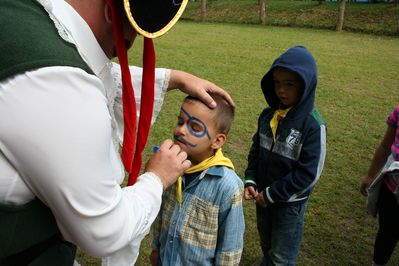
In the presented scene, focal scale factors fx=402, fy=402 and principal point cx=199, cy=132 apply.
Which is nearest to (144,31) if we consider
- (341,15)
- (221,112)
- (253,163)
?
(221,112)

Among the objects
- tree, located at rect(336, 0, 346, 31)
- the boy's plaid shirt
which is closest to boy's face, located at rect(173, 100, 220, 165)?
the boy's plaid shirt

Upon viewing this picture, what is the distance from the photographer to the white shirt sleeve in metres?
0.95

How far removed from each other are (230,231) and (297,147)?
79 cm

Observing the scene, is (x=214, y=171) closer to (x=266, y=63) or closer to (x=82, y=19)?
(x=82, y=19)

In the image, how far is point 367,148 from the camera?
538cm

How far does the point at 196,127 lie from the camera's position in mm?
1978

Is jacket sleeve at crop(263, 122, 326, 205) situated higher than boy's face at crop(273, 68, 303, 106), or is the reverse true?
boy's face at crop(273, 68, 303, 106)

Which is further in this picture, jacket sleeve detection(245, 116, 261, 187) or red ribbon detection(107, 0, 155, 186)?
jacket sleeve detection(245, 116, 261, 187)

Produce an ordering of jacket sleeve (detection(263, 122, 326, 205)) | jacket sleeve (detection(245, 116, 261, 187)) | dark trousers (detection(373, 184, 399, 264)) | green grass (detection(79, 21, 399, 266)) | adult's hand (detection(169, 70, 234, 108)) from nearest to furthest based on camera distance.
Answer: adult's hand (detection(169, 70, 234, 108)) < jacket sleeve (detection(263, 122, 326, 205)) < dark trousers (detection(373, 184, 399, 264)) < jacket sleeve (detection(245, 116, 261, 187)) < green grass (detection(79, 21, 399, 266))

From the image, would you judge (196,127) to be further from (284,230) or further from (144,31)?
(284,230)

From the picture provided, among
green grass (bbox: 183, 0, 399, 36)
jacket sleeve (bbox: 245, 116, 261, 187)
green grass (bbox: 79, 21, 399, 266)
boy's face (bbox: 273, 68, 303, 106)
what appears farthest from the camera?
green grass (bbox: 183, 0, 399, 36)

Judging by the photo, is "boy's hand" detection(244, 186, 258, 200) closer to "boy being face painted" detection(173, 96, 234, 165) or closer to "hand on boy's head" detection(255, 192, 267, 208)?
"hand on boy's head" detection(255, 192, 267, 208)

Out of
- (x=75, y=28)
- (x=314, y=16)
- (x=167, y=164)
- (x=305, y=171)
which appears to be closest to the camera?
(x=75, y=28)

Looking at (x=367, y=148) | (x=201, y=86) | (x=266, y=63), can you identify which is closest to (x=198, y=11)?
(x=266, y=63)
